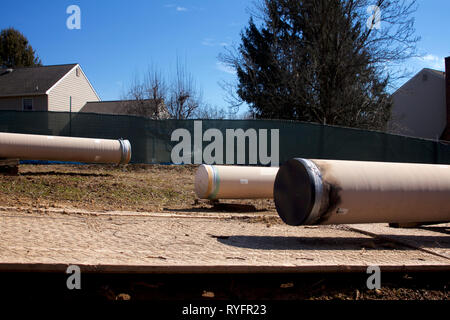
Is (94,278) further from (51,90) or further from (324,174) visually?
(51,90)

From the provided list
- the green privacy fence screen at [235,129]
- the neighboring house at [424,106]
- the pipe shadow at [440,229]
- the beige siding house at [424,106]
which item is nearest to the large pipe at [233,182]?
the pipe shadow at [440,229]

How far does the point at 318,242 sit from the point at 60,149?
8258mm

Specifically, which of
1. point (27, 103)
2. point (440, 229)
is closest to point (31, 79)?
point (27, 103)

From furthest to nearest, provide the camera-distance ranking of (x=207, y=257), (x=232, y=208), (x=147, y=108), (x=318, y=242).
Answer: (x=147, y=108) < (x=232, y=208) < (x=318, y=242) < (x=207, y=257)

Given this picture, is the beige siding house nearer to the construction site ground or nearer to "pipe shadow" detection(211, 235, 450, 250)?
"pipe shadow" detection(211, 235, 450, 250)

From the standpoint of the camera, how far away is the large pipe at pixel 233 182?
26.5ft

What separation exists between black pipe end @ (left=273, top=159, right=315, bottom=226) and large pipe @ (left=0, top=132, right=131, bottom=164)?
24.7ft

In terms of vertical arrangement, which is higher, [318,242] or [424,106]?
[424,106]

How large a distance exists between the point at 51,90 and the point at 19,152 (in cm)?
1910

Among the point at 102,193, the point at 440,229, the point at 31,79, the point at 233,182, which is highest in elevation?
the point at 31,79

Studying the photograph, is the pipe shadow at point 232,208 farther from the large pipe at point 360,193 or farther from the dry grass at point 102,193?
the large pipe at point 360,193

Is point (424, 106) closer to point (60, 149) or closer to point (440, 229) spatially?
point (440, 229)

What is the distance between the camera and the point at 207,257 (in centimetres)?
409

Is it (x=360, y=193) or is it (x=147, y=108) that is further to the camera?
(x=147, y=108)
